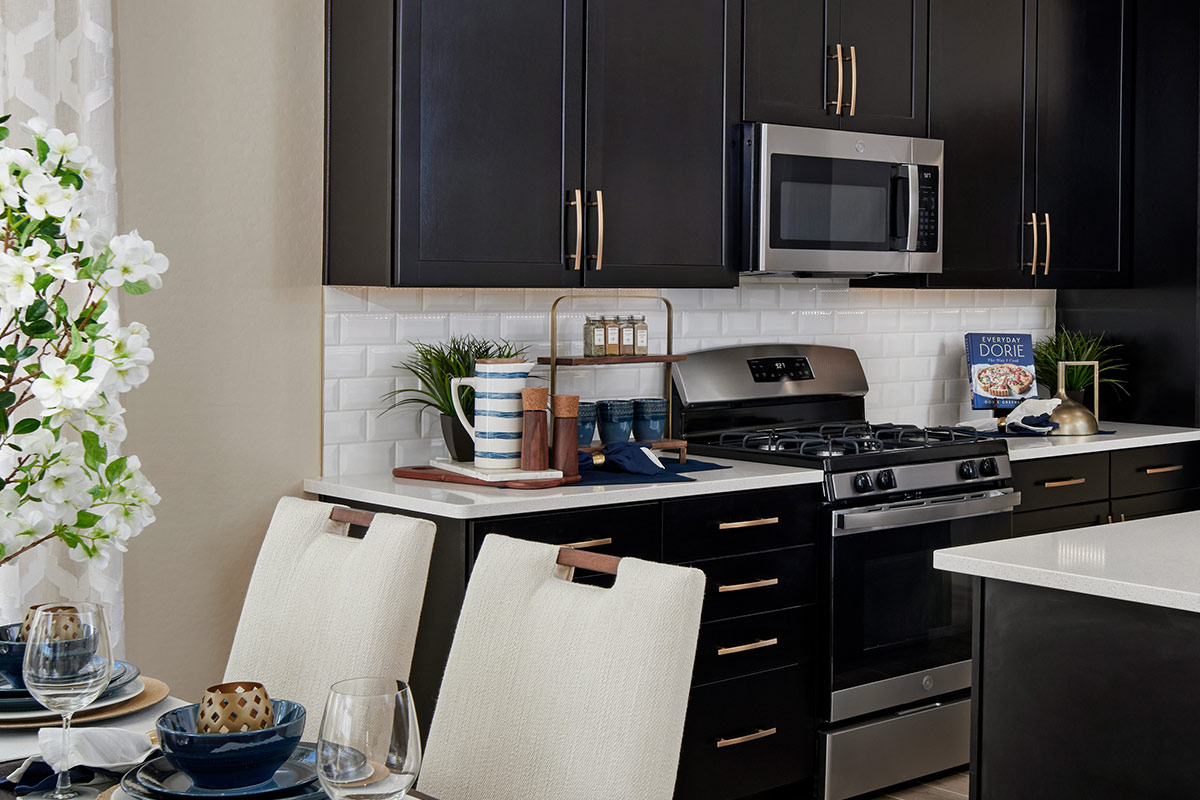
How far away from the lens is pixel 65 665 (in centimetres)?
140

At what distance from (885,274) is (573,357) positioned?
114cm

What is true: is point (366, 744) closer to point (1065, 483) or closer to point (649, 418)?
point (649, 418)

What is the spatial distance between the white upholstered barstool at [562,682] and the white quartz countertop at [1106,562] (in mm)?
841

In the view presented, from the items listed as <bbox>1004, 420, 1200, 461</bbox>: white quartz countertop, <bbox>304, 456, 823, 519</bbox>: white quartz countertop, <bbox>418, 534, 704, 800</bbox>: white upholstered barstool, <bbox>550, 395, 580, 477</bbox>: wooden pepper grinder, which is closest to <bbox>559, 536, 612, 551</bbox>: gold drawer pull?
<bbox>304, 456, 823, 519</bbox>: white quartz countertop

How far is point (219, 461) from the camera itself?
3.15 metres

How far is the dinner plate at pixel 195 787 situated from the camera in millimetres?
1351

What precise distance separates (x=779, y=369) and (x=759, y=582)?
3.29ft

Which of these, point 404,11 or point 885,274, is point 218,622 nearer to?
point 404,11

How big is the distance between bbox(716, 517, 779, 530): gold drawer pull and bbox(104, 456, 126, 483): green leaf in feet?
6.86

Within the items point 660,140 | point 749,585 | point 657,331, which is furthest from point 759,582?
point 660,140

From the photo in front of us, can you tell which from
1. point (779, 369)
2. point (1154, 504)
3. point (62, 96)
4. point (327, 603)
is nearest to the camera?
point (327, 603)

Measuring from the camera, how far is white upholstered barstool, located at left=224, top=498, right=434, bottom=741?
1.91 meters

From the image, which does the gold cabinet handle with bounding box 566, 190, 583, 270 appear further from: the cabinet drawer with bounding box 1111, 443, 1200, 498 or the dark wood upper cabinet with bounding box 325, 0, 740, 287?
the cabinet drawer with bounding box 1111, 443, 1200, 498

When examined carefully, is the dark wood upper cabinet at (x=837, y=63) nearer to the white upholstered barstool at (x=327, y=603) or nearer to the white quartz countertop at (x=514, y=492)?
the white quartz countertop at (x=514, y=492)
